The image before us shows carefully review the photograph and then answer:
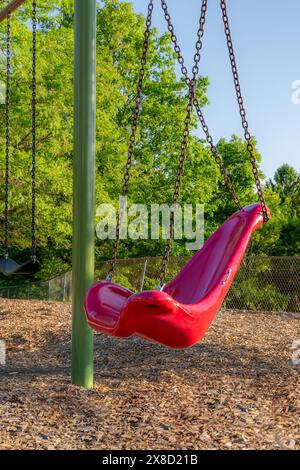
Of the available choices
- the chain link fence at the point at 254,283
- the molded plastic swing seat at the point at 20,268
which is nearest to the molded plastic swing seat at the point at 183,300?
the molded plastic swing seat at the point at 20,268

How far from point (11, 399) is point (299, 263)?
30.9 feet

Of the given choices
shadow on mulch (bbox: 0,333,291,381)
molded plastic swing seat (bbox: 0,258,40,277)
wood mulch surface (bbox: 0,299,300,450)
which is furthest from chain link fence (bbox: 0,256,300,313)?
molded plastic swing seat (bbox: 0,258,40,277)

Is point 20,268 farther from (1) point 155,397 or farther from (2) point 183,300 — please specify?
(2) point 183,300

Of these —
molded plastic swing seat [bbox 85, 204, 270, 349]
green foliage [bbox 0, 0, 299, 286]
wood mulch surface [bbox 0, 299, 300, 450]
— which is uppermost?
green foliage [bbox 0, 0, 299, 286]

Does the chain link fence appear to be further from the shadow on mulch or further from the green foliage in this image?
the shadow on mulch

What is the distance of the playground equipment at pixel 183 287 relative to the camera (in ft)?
11.2

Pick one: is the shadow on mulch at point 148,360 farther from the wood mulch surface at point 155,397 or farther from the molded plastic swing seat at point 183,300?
the molded plastic swing seat at point 183,300

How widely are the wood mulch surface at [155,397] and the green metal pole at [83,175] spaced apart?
0.35 m

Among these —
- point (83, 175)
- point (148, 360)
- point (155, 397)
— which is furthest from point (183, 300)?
point (148, 360)

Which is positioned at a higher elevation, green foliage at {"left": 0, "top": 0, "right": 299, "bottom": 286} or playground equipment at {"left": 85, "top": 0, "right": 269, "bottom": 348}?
green foliage at {"left": 0, "top": 0, "right": 299, "bottom": 286}

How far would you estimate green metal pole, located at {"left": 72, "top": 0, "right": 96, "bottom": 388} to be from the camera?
5.30 meters

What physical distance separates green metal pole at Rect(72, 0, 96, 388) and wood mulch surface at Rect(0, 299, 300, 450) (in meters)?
0.35
